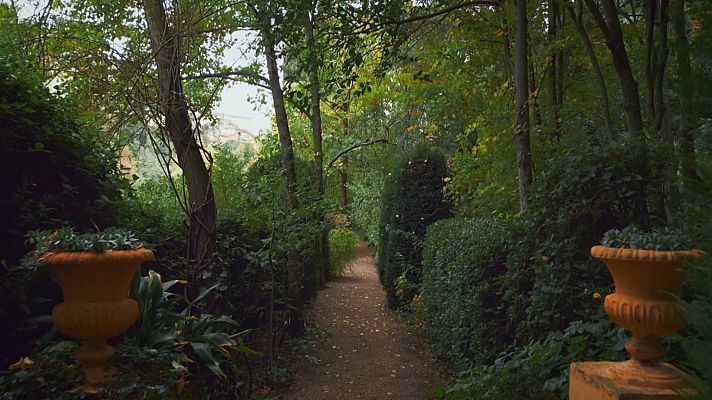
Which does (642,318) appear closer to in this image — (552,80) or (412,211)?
(552,80)

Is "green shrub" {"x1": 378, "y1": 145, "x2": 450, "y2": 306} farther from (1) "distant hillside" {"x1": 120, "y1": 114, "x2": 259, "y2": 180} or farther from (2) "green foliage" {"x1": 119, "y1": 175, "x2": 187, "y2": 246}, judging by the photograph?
(2) "green foliage" {"x1": 119, "y1": 175, "x2": 187, "y2": 246}

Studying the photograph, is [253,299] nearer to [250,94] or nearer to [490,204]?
[490,204]

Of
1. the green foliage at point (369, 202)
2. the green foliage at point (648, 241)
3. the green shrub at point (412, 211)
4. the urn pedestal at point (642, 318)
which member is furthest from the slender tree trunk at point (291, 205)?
the green foliage at point (369, 202)

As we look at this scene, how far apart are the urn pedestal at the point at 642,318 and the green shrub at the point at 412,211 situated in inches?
281

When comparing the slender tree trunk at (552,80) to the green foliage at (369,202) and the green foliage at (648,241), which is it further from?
the green foliage at (369,202)

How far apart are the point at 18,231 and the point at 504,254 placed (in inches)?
139

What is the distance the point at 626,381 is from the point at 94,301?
2397 millimetres

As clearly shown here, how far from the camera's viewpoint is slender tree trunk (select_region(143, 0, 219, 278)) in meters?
4.97

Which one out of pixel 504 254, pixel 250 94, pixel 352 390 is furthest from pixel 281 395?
pixel 250 94

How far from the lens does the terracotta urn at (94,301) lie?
8.29 feet

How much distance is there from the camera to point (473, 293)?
15.5 ft

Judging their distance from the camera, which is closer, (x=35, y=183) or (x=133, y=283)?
(x=133, y=283)

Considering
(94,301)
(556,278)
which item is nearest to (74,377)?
(94,301)

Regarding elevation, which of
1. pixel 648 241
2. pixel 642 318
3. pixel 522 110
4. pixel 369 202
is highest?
pixel 522 110
